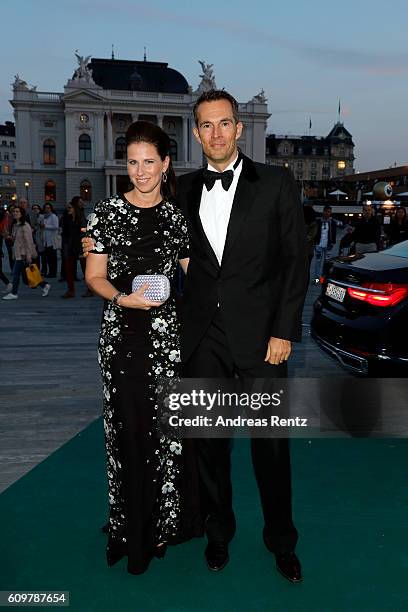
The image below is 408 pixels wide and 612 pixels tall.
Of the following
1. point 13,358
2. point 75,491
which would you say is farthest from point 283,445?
point 13,358

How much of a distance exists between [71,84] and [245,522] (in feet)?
216

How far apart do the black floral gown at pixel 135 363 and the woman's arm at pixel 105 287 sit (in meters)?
0.03

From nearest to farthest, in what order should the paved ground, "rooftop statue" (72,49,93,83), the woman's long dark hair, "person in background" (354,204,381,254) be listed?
the woman's long dark hair, the paved ground, "person in background" (354,204,381,254), "rooftop statue" (72,49,93,83)

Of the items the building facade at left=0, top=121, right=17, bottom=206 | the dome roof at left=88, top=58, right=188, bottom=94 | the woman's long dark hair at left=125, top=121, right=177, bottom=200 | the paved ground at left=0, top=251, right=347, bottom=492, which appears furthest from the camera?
the building facade at left=0, top=121, right=17, bottom=206

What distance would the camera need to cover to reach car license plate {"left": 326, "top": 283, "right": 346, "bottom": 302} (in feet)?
14.4

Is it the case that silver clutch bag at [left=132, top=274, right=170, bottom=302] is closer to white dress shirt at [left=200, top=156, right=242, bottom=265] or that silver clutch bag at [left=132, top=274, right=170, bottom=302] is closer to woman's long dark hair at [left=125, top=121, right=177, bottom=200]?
white dress shirt at [left=200, top=156, right=242, bottom=265]

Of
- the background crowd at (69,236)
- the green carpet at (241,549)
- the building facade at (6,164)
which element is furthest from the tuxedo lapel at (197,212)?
the building facade at (6,164)

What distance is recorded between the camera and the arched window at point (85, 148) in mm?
63781

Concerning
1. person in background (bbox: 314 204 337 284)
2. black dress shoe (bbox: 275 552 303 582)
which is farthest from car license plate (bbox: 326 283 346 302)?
person in background (bbox: 314 204 337 284)

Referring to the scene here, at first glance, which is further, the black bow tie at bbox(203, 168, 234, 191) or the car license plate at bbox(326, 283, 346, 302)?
the car license plate at bbox(326, 283, 346, 302)

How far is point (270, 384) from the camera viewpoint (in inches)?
96.6

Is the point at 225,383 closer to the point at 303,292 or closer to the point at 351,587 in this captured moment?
the point at 303,292

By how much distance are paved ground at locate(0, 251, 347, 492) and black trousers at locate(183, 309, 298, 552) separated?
139 cm

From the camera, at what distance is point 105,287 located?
89.8 inches
